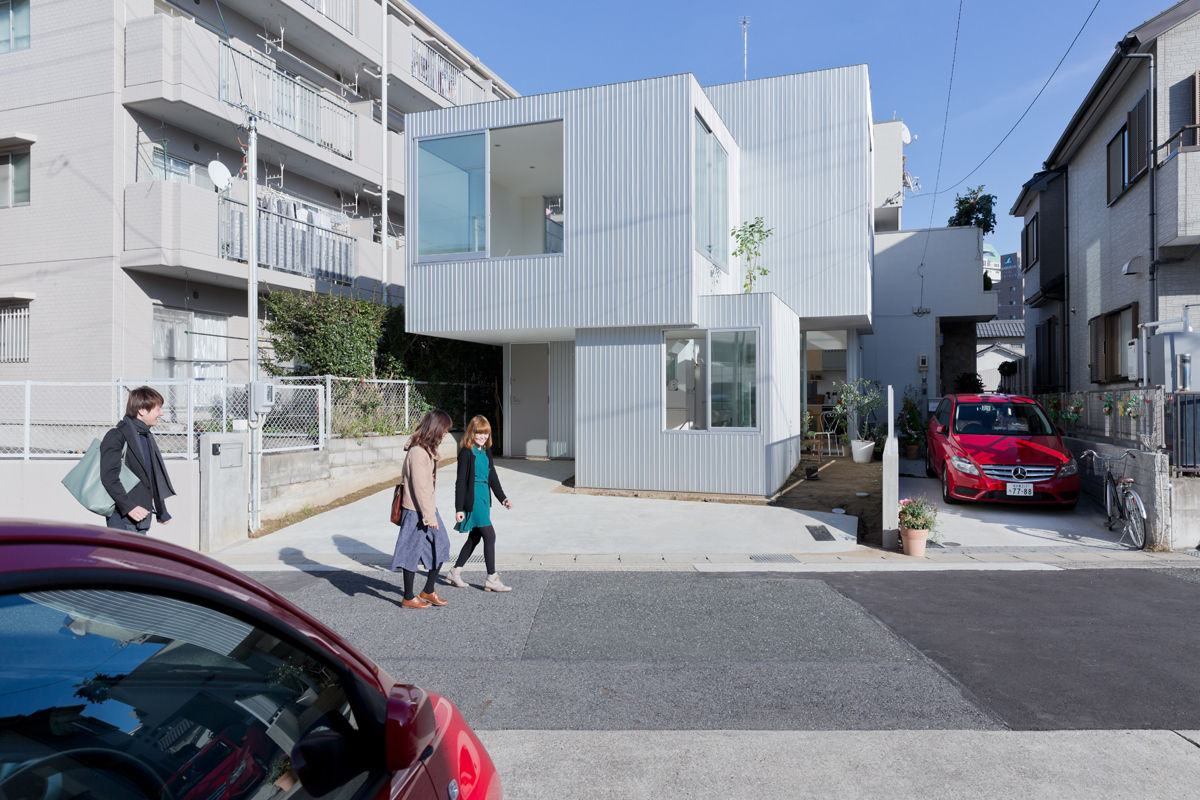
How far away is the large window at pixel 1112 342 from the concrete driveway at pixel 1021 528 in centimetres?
368

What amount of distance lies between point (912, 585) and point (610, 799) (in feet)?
15.0

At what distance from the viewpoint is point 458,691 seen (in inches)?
167

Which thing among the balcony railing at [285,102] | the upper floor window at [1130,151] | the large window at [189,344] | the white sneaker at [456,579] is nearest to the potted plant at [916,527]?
the white sneaker at [456,579]

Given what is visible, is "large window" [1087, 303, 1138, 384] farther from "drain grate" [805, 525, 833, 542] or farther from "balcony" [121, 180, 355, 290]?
"balcony" [121, 180, 355, 290]

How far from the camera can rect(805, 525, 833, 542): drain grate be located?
885 cm

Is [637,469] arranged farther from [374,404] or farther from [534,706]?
[534,706]

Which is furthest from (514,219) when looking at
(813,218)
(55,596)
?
(55,596)

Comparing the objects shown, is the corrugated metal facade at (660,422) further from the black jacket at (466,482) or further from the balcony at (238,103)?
the balcony at (238,103)

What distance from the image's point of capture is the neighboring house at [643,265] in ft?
37.7

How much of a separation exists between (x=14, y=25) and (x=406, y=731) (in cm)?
1722

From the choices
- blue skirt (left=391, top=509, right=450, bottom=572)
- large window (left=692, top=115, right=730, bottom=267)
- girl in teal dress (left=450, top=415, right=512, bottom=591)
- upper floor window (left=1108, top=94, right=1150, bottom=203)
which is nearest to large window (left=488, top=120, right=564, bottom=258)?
large window (left=692, top=115, right=730, bottom=267)

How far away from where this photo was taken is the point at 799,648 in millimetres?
4918

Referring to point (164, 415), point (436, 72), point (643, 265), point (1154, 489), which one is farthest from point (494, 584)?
point (436, 72)

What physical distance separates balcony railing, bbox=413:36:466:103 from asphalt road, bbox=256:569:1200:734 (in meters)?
16.9
